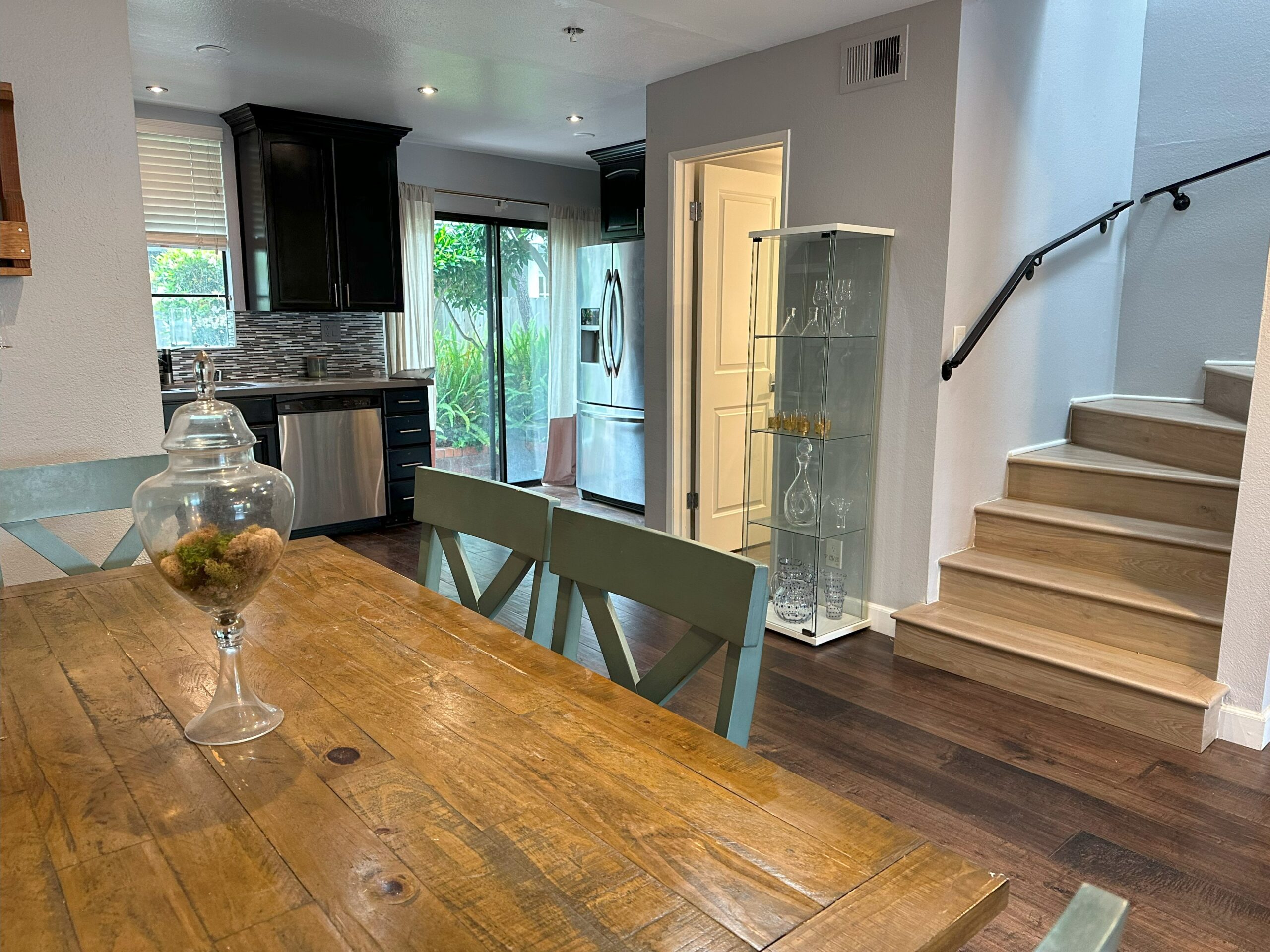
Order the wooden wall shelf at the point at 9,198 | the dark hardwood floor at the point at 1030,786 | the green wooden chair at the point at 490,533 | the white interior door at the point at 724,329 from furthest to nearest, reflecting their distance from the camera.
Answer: the white interior door at the point at 724,329
the wooden wall shelf at the point at 9,198
the dark hardwood floor at the point at 1030,786
the green wooden chair at the point at 490,533

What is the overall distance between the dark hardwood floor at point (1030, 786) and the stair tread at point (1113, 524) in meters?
0.74

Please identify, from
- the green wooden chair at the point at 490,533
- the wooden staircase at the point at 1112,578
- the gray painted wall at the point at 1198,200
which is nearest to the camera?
the green wooden chair at the point at 490,533

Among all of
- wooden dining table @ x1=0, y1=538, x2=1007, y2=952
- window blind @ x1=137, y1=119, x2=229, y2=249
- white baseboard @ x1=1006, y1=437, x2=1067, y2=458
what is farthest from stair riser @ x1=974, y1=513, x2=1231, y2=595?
window blind @ x1=137, y1=119, x2=229, y2=249

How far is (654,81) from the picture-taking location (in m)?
4.32

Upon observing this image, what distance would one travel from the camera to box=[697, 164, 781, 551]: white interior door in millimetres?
4395

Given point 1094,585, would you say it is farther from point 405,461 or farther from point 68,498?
point 405,461

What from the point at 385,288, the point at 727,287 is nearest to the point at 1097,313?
the point at 727,287

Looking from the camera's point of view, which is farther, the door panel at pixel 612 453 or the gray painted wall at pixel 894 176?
the door panel at pixel 612 453

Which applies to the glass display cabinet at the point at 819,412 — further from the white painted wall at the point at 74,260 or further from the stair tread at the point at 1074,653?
the white painted wall at the point at 74,260

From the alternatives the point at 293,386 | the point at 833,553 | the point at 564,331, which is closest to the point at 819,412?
the point at 833,553

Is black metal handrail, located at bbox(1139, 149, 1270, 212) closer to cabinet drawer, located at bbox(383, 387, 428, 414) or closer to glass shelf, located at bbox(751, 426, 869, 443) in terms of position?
glass shelf, located at bbox(751, 426, 869, 443)

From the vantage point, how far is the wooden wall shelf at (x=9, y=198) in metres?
2.43

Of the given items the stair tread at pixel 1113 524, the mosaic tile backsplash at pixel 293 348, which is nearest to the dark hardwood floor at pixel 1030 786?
the stair tread at pixel 1113 524

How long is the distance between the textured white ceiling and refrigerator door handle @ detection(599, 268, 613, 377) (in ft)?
3.41
